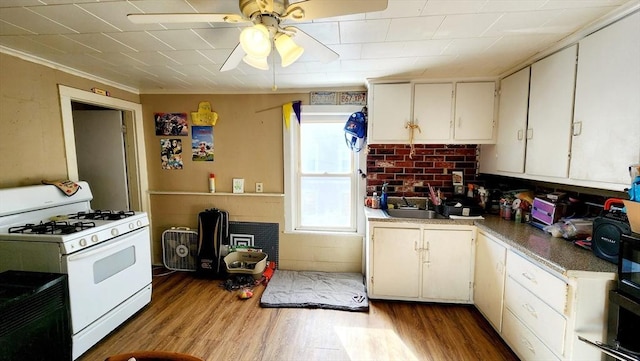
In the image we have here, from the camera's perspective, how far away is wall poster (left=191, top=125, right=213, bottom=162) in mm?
3178

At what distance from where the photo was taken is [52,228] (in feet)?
6.08

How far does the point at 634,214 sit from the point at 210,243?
11.0ft

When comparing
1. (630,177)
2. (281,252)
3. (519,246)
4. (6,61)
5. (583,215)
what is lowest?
(281,252)

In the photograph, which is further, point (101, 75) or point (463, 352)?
point (101, 75)

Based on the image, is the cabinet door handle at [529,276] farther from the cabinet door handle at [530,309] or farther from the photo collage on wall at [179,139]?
the photo collage on wall at [179,139]

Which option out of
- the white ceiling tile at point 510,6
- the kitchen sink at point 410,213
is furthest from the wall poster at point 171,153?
the white ceiling tile at point 510,6

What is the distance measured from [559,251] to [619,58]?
3.68ft

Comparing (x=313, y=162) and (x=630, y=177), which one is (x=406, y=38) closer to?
(x=630, y=177)

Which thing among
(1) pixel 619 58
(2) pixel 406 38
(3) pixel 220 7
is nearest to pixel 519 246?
(1) pixel 619 58

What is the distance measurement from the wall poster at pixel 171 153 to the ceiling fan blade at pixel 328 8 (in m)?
2.67

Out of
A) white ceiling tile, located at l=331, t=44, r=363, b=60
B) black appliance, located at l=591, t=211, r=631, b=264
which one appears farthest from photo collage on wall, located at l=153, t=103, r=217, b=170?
black appliance, located at l=591, t=211, r=631, b=264

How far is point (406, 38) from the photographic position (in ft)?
5.65

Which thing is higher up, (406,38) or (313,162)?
(406,38)

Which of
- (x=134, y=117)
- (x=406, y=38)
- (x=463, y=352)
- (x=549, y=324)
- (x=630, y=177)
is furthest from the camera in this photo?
(x=134, y=117)
